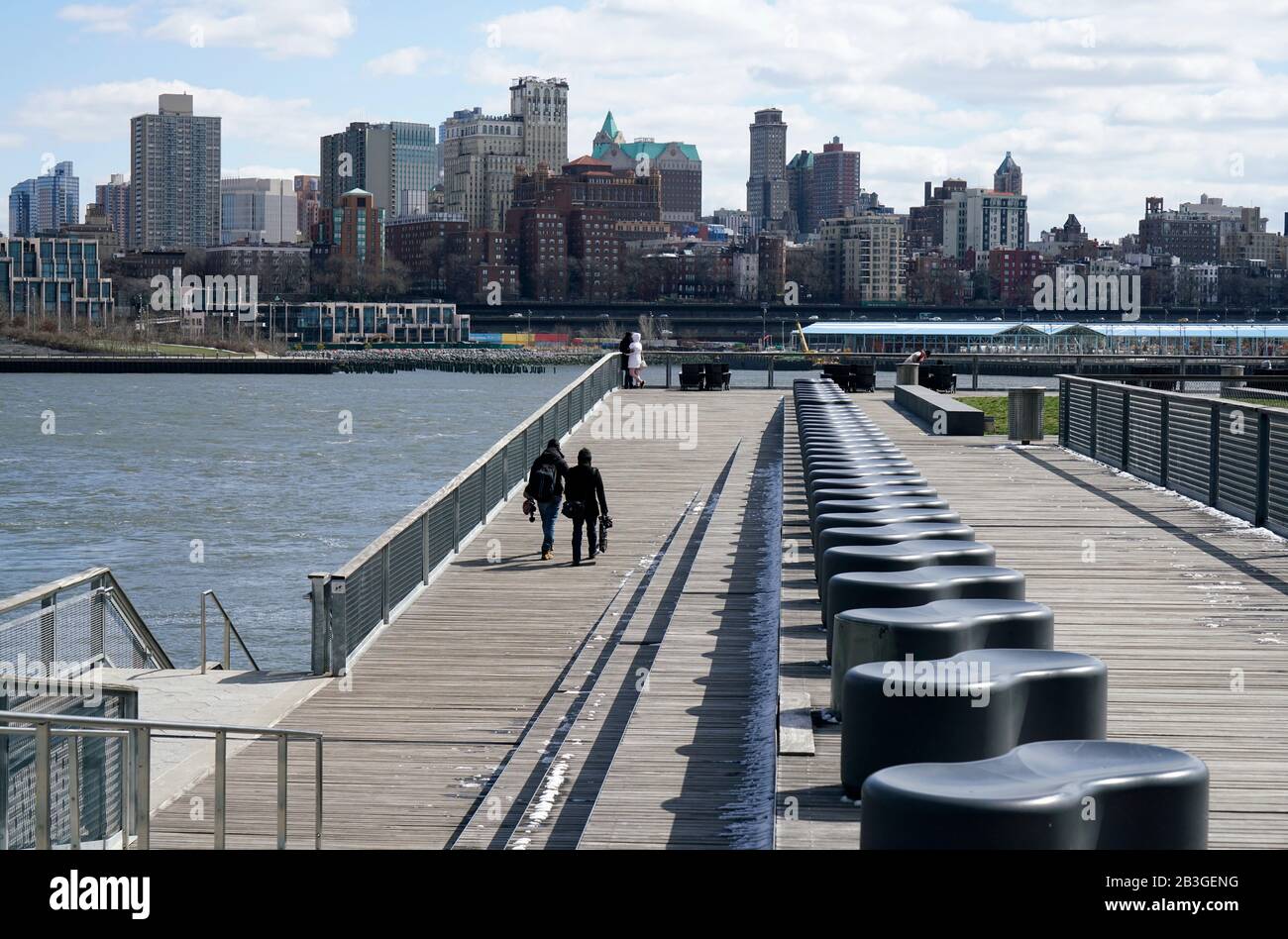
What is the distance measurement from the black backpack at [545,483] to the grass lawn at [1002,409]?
13.1m

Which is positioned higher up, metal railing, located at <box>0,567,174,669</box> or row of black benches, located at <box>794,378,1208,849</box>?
row of black benches, located at <box>794,378,1208,849</box>

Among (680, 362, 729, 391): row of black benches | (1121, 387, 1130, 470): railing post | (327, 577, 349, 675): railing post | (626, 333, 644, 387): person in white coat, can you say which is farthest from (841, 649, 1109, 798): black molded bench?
(680, 362, 729, 391): row of black benches

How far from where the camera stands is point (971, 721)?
635 cm

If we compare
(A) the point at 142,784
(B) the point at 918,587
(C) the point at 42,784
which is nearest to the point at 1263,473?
(B) the point at 918,587

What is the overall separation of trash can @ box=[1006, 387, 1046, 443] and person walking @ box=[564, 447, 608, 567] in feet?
→ 33.0

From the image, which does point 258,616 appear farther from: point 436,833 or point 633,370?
point 436,833

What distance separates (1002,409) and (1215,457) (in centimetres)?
2197

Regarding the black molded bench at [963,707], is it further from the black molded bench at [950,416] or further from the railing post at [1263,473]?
the black molded bench at [950,416]

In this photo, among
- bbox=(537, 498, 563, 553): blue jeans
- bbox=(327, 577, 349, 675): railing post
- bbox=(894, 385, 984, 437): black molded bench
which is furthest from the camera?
bbox=(894, 385, 984, 437): black molded bench

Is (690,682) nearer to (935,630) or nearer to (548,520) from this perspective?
(935,630)

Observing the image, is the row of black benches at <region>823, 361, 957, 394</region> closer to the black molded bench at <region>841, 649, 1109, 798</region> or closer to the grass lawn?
the grass lawn

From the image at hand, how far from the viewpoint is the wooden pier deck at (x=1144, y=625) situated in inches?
278

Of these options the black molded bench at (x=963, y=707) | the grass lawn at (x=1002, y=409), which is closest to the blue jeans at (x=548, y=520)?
the grass lawn at (x=1002, y=409)

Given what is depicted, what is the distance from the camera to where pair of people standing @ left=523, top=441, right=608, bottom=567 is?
1973cm
